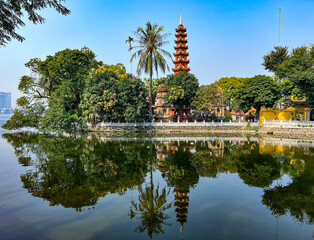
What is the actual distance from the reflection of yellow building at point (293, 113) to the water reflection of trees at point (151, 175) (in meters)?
20.3

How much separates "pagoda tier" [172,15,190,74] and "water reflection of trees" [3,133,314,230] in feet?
111

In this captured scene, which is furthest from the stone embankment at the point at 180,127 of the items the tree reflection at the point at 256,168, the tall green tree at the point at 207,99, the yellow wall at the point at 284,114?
the tree reflection at the point at 256,168

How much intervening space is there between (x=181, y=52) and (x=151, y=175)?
135 feet

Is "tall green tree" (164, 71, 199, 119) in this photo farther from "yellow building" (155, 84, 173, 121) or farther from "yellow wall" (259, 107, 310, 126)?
"yellow wall" (259, 107, 310, 126)

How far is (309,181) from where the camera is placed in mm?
10258

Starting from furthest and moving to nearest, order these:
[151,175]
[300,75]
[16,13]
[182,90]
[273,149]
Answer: [182,90] < [300,75] < [273,149] < [151,175] < [16,13]

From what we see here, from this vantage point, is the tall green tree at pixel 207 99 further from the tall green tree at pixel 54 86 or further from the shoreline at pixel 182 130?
the tall green tree at pixel 54 86

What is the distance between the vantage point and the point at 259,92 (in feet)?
108

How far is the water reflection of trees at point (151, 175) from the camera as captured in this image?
7695 mm

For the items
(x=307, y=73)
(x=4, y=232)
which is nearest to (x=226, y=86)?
(x=307, y=73)

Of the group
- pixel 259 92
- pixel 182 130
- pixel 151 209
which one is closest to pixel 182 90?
pixel 182 130

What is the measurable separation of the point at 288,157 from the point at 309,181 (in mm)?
5887

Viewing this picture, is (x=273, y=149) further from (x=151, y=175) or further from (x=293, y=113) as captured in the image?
(x=293, y=113)

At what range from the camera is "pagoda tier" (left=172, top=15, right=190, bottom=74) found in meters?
48.4
